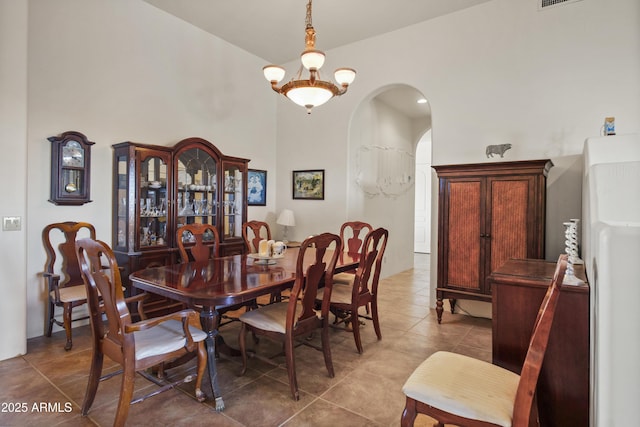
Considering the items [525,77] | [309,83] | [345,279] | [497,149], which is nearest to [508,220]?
[497,149]

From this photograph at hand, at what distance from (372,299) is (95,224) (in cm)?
291

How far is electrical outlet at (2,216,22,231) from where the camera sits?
2691 mm

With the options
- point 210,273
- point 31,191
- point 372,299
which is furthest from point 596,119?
point 31,191

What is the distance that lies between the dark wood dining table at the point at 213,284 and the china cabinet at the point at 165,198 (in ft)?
3.75

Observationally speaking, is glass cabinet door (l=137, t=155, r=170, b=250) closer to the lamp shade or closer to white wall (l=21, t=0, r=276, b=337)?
white wall (l=21, t=0, r=276, b=337)

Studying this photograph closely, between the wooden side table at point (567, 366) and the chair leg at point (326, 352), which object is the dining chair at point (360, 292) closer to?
the chair leg at point (326, 352)

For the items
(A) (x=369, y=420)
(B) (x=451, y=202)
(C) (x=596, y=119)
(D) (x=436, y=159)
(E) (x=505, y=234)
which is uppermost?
(C) (x=596, y=119)

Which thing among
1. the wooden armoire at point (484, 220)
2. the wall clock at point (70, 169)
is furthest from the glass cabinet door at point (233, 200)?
the wooden armoire at point (484, 220)

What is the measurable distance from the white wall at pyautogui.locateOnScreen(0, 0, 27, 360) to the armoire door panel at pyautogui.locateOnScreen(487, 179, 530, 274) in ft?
13.8

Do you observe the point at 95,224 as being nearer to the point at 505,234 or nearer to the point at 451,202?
the point at 451,202

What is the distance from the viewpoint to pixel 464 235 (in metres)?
3.60

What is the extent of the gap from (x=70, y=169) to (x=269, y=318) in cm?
253

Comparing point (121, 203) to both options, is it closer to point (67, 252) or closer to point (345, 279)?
point (67, 252)

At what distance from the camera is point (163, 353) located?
6.15 feet
